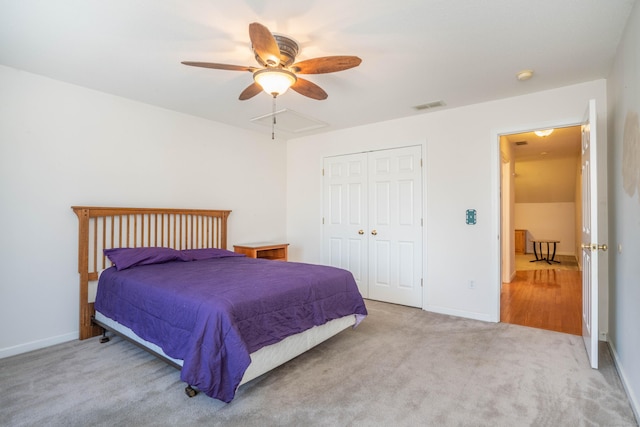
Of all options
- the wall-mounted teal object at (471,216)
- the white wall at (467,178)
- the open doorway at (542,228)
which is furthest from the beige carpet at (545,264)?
the wall-mounted teal object at (471,216)

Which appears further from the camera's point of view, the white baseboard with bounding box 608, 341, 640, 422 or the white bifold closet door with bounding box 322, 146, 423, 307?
the white bifold closet door with bounding box 322, 146, 423, 307

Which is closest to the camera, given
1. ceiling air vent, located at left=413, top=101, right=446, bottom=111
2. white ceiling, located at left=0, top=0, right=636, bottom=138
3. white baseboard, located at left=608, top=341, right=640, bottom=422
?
white baseboard, located at left=608, top=341, right=640, bottom=422

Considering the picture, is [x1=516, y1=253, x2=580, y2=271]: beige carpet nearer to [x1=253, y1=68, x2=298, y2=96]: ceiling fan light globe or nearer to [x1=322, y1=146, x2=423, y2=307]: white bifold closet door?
[x1=322, y1=146, x2=423, y2=307]: white bifold closet door

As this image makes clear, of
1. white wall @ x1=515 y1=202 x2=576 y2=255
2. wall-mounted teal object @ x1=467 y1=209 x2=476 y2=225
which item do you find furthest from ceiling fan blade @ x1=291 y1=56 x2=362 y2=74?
white wall @ x1=515 y1=202 x2=576 y2=255

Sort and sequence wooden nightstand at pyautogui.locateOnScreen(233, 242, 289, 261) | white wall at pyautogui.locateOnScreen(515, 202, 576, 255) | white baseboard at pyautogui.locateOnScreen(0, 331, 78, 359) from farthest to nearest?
white wall at pyautogui.locateOnScreen(515, 202, 576, 255) → wooden nightstand at pyautogui.locateOnScreen(233, 242, 289, 261) → white baseboard at pyautogui.locateOnScreen(0, 331, 78, 359)

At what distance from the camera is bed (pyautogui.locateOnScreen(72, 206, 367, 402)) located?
79.8 inches

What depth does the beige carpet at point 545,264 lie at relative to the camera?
7.39 meters

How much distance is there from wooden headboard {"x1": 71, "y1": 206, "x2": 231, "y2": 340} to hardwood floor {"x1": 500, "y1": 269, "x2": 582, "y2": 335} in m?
3.67

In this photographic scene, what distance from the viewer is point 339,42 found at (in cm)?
243

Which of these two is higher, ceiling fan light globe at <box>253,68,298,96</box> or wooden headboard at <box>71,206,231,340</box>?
ceiling fan light globe at <box>253,68,298,96</box>

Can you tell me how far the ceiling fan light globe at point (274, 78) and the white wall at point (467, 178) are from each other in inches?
92.8

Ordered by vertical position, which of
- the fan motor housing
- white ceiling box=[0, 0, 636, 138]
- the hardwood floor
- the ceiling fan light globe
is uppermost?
white ceiling box=[0, 0, 636, 138]

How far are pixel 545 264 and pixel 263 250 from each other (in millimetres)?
6975

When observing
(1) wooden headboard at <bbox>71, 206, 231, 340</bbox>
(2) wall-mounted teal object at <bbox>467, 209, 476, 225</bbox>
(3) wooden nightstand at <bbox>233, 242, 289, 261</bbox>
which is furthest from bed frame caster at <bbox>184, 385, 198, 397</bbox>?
(2) wall-mounted teal object at <bbox>467, 209, 476, 225</bbox>
